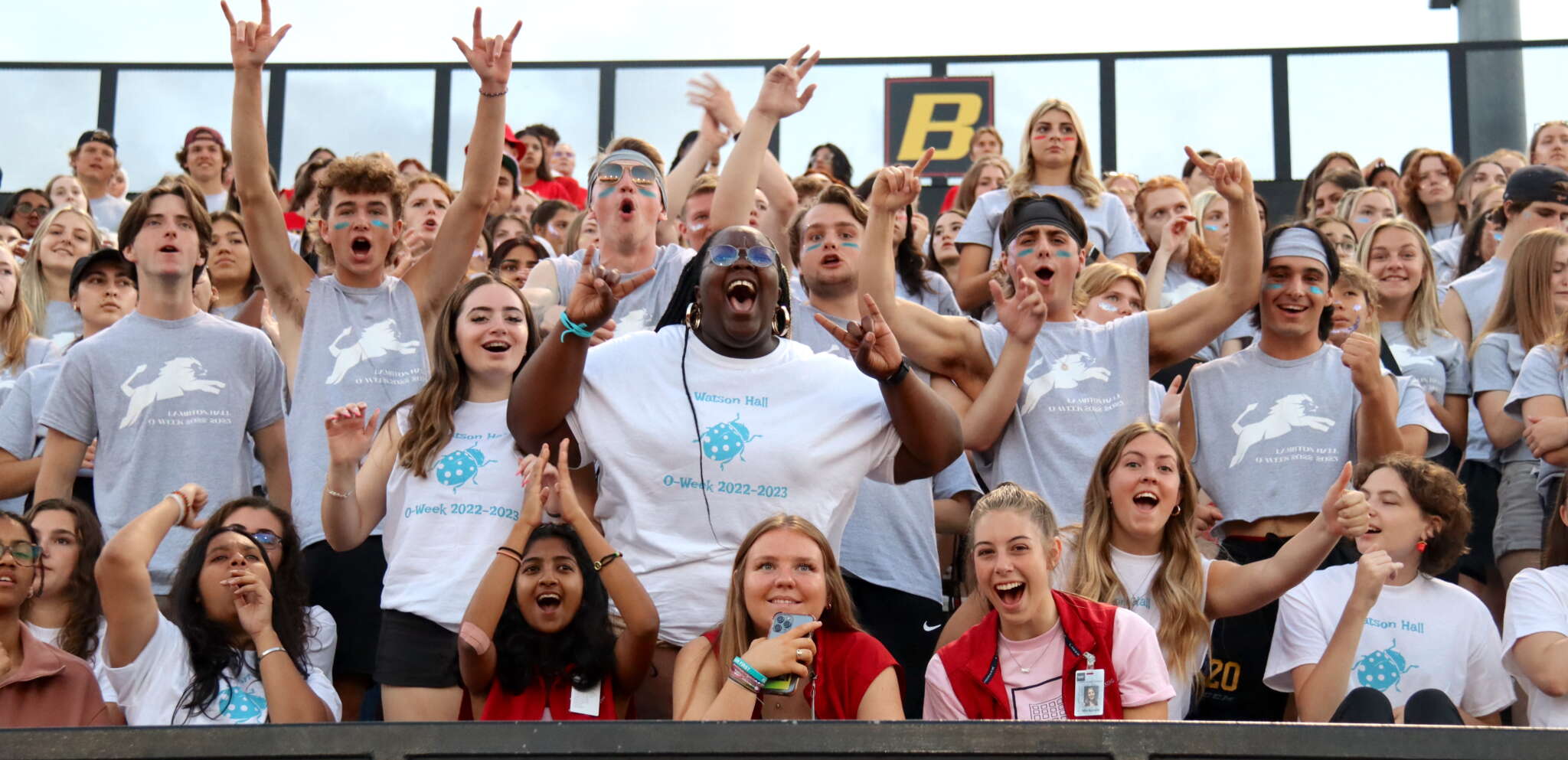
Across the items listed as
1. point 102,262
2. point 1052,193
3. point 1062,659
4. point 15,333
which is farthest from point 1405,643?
point 15,333

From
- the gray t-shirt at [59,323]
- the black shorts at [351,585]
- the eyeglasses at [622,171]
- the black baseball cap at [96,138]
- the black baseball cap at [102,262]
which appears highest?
the black baseball cap at [96,138]

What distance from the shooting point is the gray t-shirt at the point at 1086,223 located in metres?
6.52

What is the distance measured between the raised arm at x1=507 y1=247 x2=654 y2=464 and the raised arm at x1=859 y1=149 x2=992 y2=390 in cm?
110

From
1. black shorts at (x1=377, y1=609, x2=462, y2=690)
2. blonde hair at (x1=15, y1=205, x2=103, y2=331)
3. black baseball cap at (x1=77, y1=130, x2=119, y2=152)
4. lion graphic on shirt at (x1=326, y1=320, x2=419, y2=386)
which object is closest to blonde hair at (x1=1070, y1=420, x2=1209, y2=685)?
black shorts at (x1=377, y1=609, x2=462, y2=690)

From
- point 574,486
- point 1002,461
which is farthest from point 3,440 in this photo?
point 1002,461

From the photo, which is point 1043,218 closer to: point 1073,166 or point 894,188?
point 894,188

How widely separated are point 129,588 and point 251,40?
1818 millimetres

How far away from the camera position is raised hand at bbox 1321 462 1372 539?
4008 mm

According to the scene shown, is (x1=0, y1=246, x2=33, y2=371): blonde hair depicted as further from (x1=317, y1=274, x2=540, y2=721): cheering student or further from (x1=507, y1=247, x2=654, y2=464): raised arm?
(x1=507, y1=247, x2=654, y2=464): raised arm

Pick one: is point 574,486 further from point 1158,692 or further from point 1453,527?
point 1453,527

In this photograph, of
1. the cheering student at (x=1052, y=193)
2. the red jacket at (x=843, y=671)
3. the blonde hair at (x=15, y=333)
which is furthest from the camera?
the cheering student at (x=1052, y=193)

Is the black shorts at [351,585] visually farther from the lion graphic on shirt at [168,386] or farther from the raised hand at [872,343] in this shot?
the raised hand at [872,343]

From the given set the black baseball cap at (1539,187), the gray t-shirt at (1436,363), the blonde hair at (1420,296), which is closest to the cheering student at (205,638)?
the gray t-shirt at (1436,363)

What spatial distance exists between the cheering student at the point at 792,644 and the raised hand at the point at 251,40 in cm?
244
